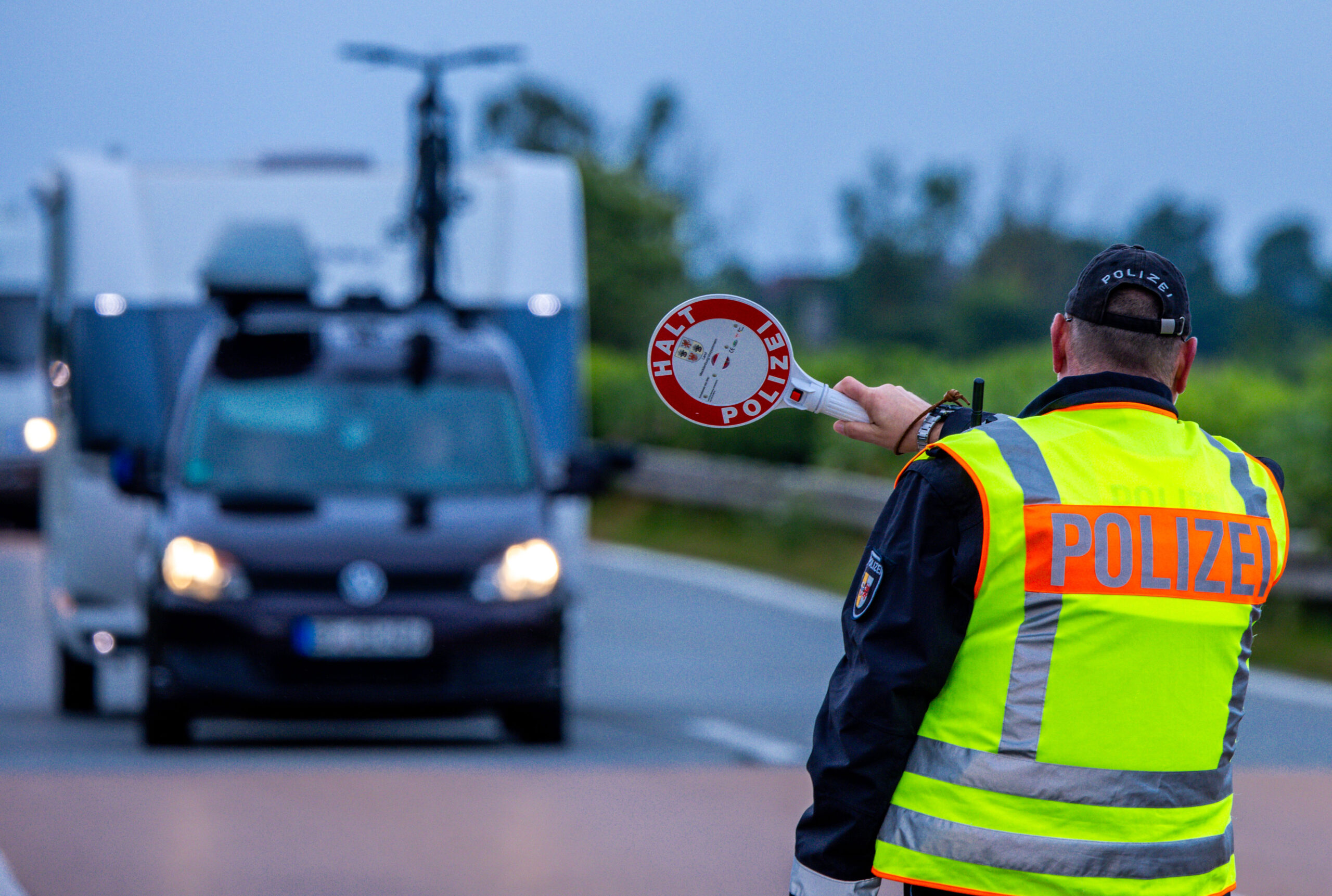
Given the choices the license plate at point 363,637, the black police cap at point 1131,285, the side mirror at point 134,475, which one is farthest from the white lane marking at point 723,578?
the black police cap at point 1131,285

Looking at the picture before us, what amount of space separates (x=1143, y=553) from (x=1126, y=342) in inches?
13.2

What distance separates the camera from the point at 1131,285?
3.20 metres

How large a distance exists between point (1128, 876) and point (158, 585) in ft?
22.4

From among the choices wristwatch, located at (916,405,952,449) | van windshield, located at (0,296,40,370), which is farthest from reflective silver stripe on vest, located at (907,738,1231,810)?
van windshield, located at (0,296,40,370)

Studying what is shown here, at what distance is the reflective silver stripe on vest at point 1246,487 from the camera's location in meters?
3.25

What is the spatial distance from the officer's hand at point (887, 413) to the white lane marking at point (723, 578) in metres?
12.3

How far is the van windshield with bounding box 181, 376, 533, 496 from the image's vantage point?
9.77m

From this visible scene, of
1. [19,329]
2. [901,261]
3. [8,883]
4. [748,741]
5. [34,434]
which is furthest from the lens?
[901,261]

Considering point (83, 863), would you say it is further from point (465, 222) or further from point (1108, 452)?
point (465, 222)

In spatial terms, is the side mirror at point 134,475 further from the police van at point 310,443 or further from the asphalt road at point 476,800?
the asphalt road at point 476,800

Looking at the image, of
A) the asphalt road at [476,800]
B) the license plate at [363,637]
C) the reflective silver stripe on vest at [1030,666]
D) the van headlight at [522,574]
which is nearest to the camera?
the reflective silver stripe on vest at [1030,666]

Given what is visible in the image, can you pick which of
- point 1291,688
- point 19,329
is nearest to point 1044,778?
point 1291,688

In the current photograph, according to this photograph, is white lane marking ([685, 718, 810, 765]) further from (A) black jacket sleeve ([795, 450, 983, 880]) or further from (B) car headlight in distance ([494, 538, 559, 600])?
(A) black jacket sleeve ([795, 450, 983, 880])

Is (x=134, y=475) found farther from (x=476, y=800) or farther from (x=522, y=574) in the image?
(x=476, y=800)
